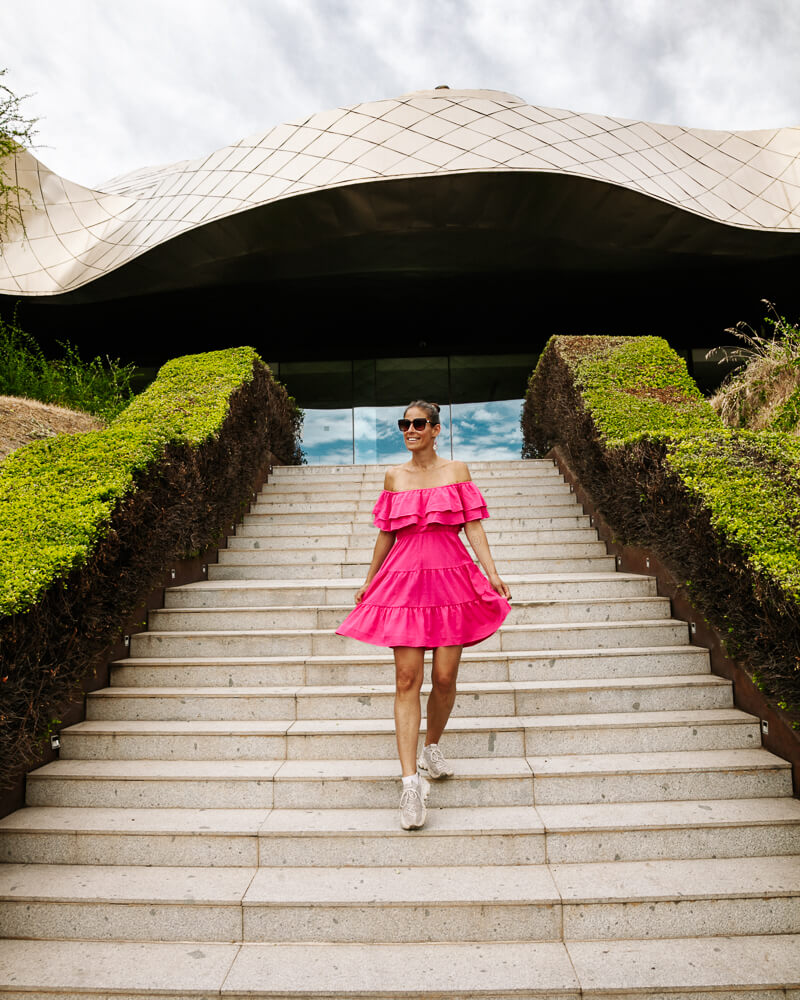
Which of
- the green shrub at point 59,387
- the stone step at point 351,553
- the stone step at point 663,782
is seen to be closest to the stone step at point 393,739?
the stone step at point 663,782

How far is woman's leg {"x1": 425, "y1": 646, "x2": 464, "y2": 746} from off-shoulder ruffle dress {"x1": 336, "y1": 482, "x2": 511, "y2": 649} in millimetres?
66

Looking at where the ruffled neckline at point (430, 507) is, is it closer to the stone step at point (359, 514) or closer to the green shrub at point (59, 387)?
the stone step at point (359, 514)

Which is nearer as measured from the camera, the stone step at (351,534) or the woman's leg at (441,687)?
the woman's leg at (441,687)

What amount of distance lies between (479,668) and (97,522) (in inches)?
97.5

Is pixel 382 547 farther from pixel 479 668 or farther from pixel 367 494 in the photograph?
pixel 367 494

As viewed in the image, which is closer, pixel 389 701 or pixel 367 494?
pixel 389 701

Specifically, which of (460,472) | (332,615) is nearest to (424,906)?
(460,472)

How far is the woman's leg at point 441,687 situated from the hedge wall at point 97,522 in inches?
73.0

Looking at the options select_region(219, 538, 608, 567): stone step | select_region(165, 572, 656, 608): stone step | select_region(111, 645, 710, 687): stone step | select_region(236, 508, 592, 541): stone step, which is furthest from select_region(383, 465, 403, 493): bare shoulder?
select_region(236, 508, 592, 541): stone step

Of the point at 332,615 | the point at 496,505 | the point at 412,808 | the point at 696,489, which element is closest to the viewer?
the point at 412,808

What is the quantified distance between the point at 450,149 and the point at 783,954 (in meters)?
11.5

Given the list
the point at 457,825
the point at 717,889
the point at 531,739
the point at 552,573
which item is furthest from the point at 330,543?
the point at 717,889

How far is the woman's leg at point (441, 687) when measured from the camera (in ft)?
9.03

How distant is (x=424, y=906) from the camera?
2.38 meters
